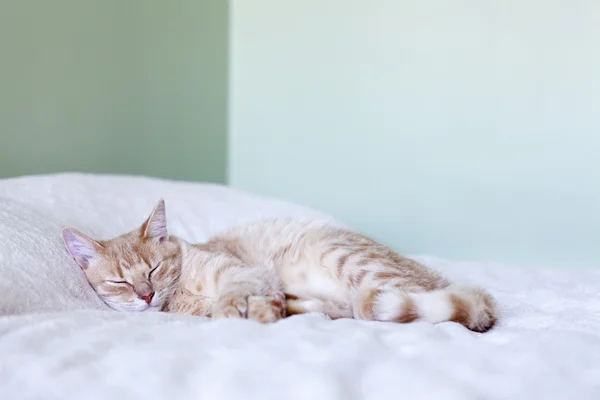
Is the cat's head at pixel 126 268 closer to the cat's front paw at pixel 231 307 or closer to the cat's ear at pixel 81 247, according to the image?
the cat's ear at pixel 81 247

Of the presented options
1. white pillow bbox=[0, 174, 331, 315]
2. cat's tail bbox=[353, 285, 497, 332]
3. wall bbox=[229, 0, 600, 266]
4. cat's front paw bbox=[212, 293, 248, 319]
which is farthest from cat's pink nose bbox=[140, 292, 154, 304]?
wall bbox=[229, 0, 600, 266]

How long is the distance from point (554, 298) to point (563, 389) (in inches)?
39.8

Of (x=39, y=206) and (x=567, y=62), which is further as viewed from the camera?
(x=567, y=62)

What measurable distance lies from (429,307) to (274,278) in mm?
549

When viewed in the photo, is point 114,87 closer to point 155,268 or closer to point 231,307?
point 155,268

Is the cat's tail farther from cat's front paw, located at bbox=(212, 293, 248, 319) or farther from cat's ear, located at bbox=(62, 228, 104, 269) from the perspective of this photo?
cat's ear, located at bbox=(62, 228, 104, 269)

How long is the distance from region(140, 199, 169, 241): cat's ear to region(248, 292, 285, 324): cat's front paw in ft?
1.60

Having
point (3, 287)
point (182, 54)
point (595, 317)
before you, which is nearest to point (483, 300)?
point (595, 317)

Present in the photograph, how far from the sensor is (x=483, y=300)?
132 centimetres

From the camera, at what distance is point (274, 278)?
166cm

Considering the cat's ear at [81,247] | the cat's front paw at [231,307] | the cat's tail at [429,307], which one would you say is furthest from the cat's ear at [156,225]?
the cat's tail at [429,307]

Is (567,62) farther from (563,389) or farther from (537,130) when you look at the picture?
(563,389)

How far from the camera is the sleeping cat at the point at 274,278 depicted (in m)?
1.27

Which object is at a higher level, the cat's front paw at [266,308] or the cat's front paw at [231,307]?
the cat's front paw at [266,308]
